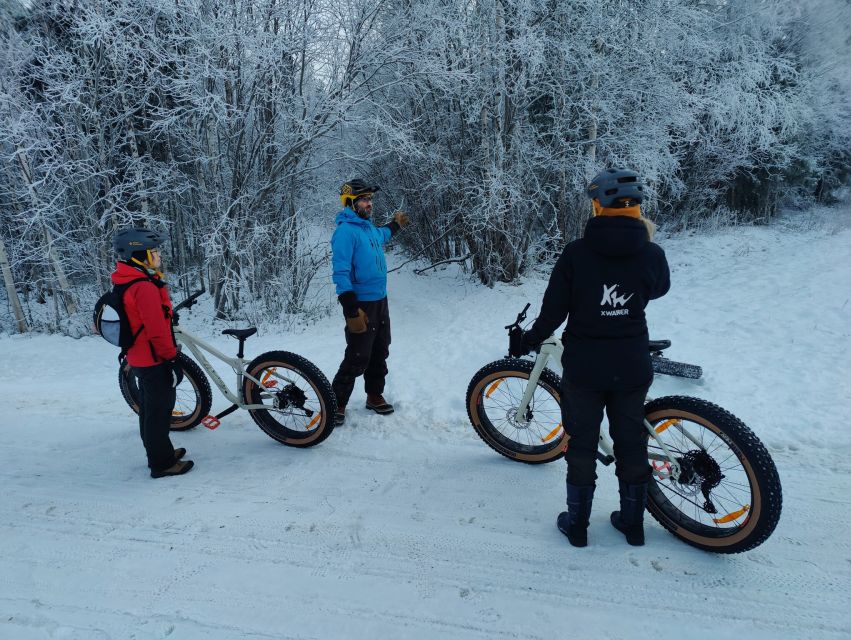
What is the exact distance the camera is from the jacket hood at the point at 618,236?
202cm

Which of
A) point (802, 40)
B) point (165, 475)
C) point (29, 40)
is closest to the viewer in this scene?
point (165, 475)

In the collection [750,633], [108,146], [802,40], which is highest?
[802,40]

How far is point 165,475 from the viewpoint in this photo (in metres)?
3.19

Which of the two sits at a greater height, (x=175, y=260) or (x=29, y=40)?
(x=29, y=40)

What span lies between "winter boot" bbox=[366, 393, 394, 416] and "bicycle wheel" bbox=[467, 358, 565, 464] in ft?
3.06

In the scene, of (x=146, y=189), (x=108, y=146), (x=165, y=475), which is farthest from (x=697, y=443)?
(x=108, y=146)

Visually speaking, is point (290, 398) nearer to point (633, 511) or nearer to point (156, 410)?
point (156, 410)

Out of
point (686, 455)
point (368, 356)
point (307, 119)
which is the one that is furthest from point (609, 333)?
point (307, 119)

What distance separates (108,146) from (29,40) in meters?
2.08

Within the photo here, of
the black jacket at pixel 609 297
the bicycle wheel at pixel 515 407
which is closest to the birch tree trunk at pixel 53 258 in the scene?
the bicycle wheel at pixel 515 407

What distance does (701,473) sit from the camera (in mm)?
2348

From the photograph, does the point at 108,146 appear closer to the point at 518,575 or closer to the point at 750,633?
the point at 518,575

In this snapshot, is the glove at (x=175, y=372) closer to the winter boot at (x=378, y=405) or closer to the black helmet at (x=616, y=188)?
the winter boot at (x=378, y=405)

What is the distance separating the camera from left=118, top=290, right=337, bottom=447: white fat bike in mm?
3379
